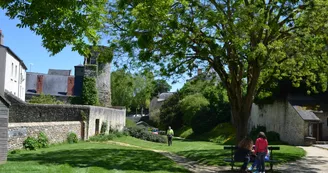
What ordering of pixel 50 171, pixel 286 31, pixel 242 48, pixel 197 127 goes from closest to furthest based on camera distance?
pixel 50 171 < pixel 242 48 < pixel 286 31 < pixel 197 127

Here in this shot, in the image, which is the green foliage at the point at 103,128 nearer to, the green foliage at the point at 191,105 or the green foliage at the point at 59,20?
the green foliage at the point at 191,105

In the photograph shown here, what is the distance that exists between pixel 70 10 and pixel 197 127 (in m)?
45.9

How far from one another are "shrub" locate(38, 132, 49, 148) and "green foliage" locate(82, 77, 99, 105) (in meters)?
23.9

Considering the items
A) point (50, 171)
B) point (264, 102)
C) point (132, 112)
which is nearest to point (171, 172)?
point (50, 171)

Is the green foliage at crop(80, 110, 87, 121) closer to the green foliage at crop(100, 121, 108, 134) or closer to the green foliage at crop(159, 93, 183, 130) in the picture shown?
the green foliage at crop(100, 121, 108, 134)

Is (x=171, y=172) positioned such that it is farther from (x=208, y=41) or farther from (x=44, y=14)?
(x=44, y=14)

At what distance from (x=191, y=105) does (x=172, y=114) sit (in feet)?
21.6

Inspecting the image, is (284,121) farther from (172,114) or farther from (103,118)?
(172,114)

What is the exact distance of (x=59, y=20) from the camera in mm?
8570

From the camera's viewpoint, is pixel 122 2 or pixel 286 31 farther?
pixel 286 31

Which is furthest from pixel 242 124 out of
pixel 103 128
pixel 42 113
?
pixel 103 128

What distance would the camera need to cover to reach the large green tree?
589 inches

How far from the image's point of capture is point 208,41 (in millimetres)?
15891

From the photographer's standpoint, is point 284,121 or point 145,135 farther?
point 145,135
